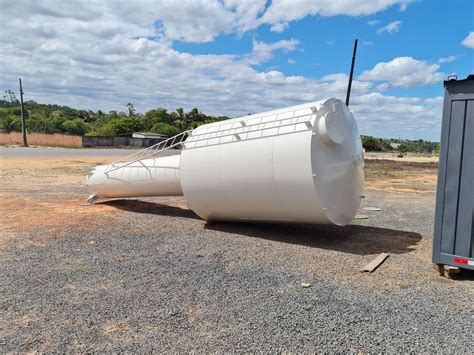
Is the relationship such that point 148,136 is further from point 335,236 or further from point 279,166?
point 279,166

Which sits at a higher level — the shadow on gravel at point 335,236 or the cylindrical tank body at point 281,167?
the cylindrical tank body at point 281,167

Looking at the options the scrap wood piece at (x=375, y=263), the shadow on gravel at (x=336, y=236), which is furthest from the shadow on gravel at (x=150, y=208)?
the scrap wood piece at (x=375, y=263)

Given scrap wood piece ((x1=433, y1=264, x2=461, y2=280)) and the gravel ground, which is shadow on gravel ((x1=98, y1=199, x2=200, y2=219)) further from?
scrap wood piece ((x1=433, y1=264, x2=461, y2=280))

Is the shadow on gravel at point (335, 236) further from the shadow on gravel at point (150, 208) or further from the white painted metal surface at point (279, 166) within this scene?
the shadow on gravel at point (150, 208)

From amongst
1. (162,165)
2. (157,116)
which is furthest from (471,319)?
(157,116)

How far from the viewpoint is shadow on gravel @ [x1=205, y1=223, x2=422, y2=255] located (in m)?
8.17

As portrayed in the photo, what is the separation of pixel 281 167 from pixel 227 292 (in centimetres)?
288

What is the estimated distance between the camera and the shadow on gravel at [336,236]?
322 inches

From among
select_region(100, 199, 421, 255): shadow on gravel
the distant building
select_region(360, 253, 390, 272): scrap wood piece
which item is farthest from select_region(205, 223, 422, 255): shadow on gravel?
the distant building

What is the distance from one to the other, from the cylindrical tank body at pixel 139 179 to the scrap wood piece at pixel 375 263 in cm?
524

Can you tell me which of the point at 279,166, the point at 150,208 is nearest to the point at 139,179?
the point at 150,208

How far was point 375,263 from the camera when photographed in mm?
6938

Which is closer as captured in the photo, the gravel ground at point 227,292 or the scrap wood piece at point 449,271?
the gravel ground at point 227,292

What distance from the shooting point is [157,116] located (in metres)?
90.9
